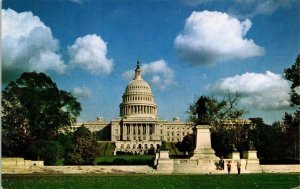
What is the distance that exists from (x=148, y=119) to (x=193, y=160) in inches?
4838

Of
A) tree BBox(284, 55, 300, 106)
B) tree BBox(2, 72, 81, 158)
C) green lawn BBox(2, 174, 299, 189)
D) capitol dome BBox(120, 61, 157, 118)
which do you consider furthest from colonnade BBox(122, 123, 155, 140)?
green lawn BBox(2, 174, 299, 189)

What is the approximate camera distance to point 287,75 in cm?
4128

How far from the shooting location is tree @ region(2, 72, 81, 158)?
4541 centimetres

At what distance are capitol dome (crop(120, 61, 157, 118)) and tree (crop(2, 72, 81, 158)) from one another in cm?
10899

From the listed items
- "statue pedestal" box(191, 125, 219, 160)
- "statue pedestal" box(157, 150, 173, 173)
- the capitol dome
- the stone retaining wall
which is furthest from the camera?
the capitol dome

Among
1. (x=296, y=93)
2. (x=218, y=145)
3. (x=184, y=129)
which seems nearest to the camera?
(x=296, y=93)

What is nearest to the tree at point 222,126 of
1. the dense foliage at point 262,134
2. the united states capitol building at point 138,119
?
the dense foliage at point 262,134

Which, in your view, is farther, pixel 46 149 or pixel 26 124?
pixel 26 124

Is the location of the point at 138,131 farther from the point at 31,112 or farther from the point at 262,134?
the point at 31,112

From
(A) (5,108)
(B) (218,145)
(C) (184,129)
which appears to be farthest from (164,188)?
(C) (184,129)

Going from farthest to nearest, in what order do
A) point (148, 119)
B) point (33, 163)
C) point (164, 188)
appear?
point (148, 119) < point (33, 163) < point (164, 188)

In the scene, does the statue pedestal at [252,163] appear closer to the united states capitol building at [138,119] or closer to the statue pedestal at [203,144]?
the statue pedestal at [203,144]

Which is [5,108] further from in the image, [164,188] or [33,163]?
[164,188]

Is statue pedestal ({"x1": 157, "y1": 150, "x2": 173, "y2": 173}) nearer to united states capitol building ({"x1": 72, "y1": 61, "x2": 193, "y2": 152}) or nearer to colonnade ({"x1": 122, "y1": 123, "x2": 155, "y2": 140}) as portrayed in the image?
united states capitol building ({"x1": 72, "y1": 61, "x2": 193, "y2": 152})
